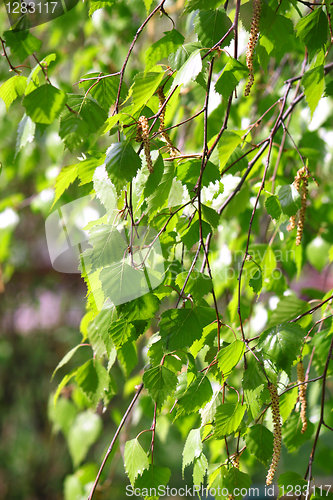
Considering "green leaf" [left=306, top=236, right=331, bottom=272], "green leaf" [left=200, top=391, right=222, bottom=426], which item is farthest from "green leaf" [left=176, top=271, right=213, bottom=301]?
"green leaf" [left=306, top=236, right=331, bottom=272]

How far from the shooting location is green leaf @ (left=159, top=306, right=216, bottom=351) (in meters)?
0.38

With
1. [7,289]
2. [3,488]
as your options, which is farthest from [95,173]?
[3,488]

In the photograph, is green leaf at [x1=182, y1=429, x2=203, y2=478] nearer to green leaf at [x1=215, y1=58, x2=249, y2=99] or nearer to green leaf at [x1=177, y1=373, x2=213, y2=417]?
green leaf at [x1=177, y1=373, x2=213, y2=417]

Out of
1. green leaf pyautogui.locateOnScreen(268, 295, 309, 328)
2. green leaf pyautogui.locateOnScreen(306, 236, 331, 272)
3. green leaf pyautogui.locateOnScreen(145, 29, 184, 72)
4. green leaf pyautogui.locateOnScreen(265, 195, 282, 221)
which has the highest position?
green leaf pyautogui.locateOnScreen(306, 236, 331, 272)

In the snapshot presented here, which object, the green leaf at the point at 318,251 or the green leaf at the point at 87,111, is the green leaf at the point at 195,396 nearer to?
the green leaf at the point at 87,111

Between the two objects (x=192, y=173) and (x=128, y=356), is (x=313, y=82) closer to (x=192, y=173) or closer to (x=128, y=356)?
(x=192, y=173)

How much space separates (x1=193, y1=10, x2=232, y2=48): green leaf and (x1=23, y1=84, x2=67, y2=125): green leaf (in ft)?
0.51

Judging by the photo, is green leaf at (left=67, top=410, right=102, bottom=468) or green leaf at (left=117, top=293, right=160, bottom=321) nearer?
green leaf at (left=117, top=293, right=160, bottom=321)

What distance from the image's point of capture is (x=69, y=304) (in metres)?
2.85

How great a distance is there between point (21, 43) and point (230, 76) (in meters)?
0.23

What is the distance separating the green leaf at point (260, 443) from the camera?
0.41 m

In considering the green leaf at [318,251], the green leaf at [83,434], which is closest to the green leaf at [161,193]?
the green leaf at [318,251]

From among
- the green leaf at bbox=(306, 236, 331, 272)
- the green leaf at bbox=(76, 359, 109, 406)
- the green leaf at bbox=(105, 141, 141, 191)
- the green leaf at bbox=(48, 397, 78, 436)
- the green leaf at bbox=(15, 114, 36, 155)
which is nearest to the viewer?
the green leaf at bbox=(105, 141, 141, 191)

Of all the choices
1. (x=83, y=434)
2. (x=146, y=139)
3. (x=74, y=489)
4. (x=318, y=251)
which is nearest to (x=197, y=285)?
(x=146, y=139)
